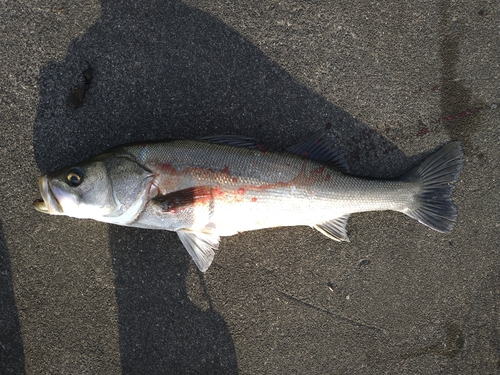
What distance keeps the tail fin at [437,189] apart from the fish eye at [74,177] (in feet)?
10.7

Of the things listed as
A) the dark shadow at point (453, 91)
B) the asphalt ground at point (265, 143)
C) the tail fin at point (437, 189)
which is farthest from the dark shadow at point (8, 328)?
the dark shadow at point (453, 91)

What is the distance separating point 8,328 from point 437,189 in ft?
16.1

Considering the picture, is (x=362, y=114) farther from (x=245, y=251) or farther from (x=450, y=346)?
(x=450, y=346)

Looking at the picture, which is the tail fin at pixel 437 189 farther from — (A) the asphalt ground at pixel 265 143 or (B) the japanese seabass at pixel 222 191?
(A) the asphalt ground at pixel 265 143

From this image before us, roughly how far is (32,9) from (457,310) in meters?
5.85

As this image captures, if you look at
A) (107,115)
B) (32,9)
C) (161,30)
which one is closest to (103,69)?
(107,115)

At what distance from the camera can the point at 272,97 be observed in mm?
3771

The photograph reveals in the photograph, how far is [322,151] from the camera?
3.51 meters

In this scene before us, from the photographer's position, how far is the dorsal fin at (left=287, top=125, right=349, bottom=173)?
3486 millimetres

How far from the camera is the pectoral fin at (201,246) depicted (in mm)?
3398

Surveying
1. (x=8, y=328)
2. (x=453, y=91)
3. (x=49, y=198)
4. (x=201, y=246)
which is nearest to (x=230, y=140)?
(x=201, y=246)

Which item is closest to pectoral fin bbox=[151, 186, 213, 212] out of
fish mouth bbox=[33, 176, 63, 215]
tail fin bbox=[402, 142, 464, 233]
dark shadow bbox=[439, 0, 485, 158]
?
fish mouth bbox=[33, 176, 63, 215]

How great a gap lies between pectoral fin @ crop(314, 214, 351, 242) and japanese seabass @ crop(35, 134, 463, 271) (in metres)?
0.01

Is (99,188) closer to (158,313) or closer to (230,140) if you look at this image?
(230,140)
